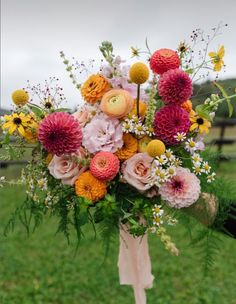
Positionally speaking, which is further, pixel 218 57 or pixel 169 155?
pixel 218 57

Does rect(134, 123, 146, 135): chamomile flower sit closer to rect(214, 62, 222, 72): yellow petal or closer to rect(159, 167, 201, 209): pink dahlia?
rect(159, 167, 201, 209): pink dahlia

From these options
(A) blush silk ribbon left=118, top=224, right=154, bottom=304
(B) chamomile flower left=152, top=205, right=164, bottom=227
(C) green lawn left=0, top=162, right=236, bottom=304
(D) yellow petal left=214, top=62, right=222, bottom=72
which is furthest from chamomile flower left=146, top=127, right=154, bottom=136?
(C) green lawn left=0, top=162, right=236, bottom=304

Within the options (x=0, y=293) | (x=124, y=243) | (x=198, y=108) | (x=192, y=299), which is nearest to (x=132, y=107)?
(x=198, y=108)

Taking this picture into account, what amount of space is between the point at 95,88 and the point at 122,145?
19 centimetres

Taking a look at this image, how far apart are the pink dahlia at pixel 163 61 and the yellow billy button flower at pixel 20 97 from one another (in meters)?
0.40

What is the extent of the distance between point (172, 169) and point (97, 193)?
22cm

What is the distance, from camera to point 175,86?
1.52 m

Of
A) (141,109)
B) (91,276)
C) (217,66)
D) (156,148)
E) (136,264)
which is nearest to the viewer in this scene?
(156,148)

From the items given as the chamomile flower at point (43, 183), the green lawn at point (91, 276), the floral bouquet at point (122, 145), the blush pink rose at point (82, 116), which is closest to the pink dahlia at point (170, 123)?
the floral bouquet at point (122, 145)

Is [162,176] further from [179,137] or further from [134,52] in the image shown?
[134,52]

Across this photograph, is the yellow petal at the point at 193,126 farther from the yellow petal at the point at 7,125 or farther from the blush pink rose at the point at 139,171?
the yellow petal at the point at 7,125

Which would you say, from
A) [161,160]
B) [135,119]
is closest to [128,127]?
[135,119]

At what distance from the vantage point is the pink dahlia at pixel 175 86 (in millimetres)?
1529

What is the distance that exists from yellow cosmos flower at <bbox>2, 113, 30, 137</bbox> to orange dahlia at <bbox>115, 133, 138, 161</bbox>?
0.96ft
